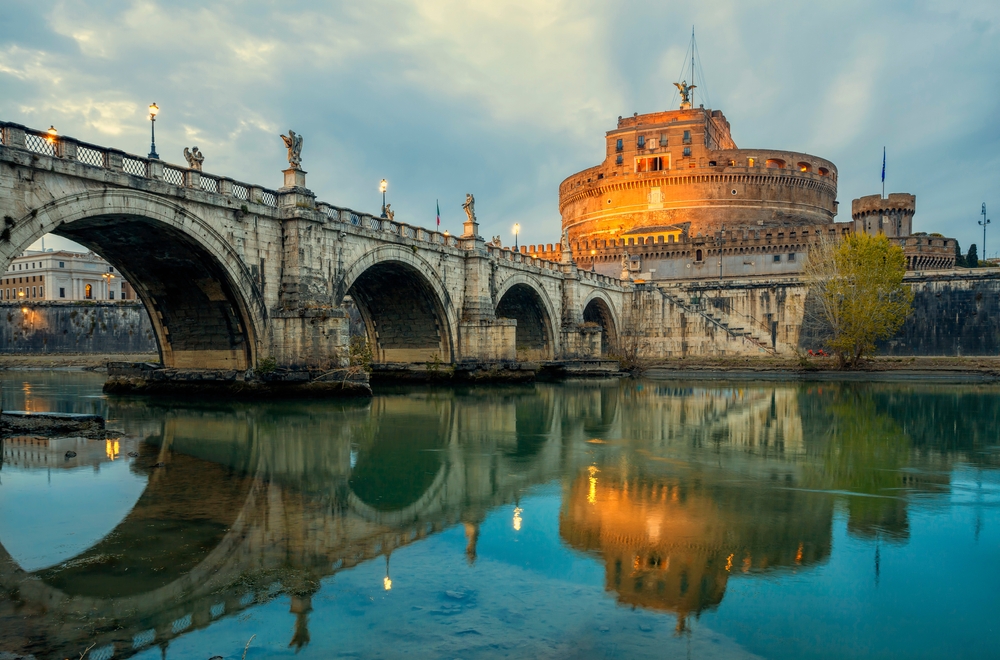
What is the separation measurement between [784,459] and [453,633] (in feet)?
32.9

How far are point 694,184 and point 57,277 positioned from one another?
227 ft

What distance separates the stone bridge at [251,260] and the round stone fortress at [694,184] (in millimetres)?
35887

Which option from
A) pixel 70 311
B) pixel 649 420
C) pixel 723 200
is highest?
pixel 723 200

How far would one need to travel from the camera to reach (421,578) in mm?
6926

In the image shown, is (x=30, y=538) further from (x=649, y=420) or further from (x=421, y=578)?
(x=649, y=420)

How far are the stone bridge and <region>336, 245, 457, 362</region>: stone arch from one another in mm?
59

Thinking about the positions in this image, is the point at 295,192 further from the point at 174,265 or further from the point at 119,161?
the point at 119,161

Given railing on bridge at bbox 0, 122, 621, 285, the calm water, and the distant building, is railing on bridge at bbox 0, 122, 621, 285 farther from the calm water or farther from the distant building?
the distant building

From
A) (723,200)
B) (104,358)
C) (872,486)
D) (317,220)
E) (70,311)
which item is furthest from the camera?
(723,200)

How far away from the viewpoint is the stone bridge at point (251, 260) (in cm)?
1662

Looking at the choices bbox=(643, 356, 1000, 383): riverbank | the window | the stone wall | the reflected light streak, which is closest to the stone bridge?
the reflected light streak

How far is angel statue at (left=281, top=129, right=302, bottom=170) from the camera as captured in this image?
23.2 meters

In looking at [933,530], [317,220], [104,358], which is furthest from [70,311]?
[933,530]

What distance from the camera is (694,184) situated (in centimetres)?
6688
